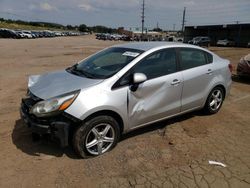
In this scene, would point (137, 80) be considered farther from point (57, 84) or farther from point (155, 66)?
point (57, 84)

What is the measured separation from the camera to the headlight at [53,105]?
3.17 m

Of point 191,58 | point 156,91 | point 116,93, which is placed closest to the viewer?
point 116,93

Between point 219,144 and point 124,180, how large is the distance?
1.82 meters

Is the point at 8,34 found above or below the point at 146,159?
below

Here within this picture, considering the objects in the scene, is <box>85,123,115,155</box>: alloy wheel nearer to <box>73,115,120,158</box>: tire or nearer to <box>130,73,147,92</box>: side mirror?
<box>73,115,120,158</box>: tire

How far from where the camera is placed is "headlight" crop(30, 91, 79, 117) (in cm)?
317

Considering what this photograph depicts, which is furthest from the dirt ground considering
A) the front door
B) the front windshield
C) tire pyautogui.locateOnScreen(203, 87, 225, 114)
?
the front windshield

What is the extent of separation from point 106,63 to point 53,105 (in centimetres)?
141

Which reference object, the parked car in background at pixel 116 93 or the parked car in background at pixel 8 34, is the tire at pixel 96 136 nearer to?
the parked car in background at pixel 116 93

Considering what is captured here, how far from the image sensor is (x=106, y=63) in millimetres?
4270

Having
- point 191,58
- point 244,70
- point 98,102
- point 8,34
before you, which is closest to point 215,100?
point 191,58

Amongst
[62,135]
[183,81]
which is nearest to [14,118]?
[62,135]

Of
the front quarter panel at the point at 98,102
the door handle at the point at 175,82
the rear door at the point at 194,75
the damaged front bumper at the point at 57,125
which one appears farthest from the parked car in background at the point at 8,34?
the front quarter panel at the point at 98,102

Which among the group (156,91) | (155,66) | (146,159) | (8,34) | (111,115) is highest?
(155,66)
